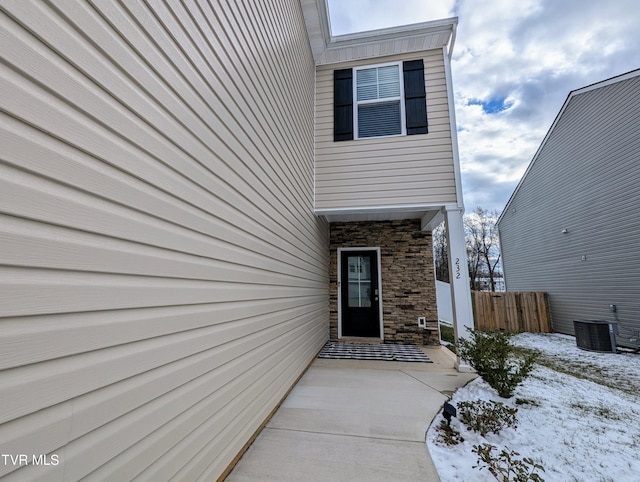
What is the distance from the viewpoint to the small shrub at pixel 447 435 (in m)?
2.23

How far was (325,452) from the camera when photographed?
2092 millimetres

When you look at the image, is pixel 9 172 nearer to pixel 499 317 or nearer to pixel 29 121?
pixel 29 121

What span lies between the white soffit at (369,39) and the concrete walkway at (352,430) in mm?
5335

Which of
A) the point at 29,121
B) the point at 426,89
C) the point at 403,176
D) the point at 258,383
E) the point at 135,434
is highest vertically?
the point at 426,89

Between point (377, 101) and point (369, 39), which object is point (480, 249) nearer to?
point (377, 101)

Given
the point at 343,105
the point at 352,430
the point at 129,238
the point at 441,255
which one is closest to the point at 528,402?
the point at 352,430

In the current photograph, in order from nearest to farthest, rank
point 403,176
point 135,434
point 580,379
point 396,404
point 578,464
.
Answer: point 135,434, point 578,464, point 396,404, point 580,379, point 403,176

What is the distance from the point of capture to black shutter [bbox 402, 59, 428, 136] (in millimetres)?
4625

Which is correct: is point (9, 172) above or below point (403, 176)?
below

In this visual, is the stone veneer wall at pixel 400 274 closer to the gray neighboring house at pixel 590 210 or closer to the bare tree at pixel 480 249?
the gray neighboring house at pixel 590 210

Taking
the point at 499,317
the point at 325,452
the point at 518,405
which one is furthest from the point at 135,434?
the point at 499,317

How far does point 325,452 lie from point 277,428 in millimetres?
516

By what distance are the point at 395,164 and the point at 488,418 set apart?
3544mm

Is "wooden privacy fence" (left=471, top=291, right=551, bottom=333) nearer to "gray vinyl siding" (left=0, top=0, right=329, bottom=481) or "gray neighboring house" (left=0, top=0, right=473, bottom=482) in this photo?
"gray neighboring house" (left=0, top=0, right=473, bottom=482)
